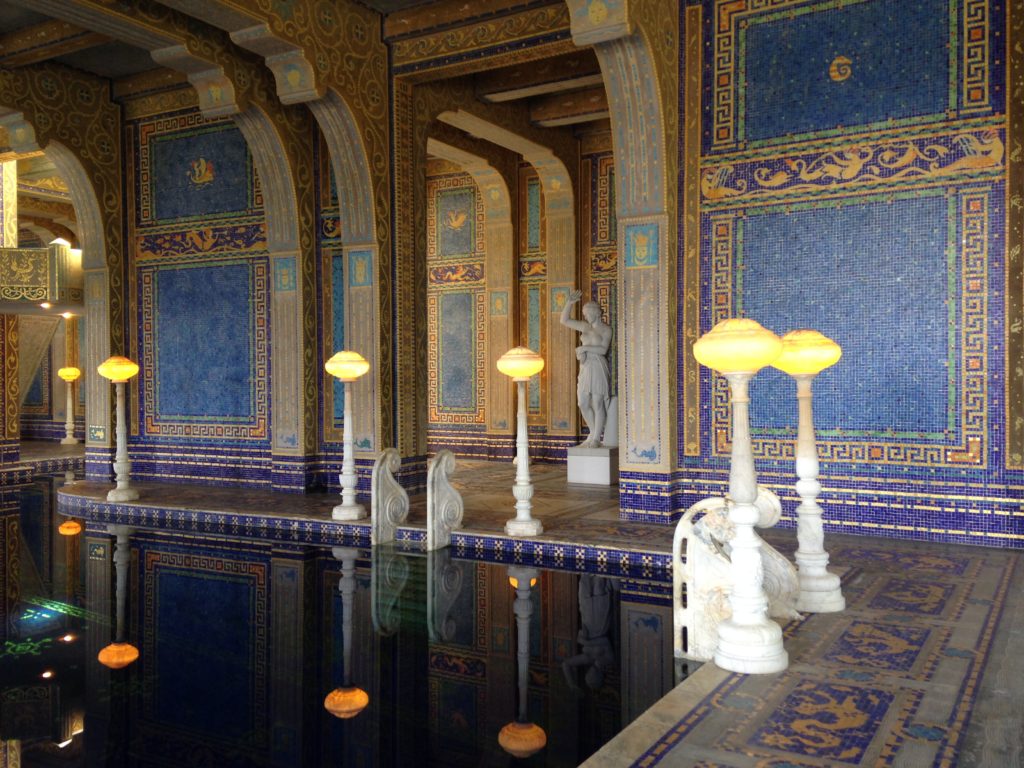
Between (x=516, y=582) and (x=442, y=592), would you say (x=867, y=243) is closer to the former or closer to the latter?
(x=516, y=582)

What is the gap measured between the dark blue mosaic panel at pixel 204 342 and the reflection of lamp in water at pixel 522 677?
511 centimetres

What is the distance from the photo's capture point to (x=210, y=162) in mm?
10070

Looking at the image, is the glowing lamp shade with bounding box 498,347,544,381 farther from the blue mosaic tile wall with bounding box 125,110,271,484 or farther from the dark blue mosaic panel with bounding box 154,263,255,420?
the dark blue mosaic panel with bounding box 154,263,255,420

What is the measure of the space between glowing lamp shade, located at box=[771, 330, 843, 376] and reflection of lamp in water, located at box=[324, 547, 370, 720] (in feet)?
8.34

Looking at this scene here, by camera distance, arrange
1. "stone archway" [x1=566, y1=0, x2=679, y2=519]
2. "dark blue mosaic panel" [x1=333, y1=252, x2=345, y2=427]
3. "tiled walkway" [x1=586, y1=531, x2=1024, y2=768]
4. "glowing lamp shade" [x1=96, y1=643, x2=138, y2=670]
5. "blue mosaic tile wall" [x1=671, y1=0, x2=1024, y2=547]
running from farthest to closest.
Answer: "dark blue mosaic panel" [x1=333, y1=252, x2=345, y2=427], "stone archway" [x1=566, y1=0, x2=679, y2=519], "blue mosaic tile wall" [x1=671, y1=0, x2=1024, y2=547], "glowing lamp shade" [x1=96, y1=643, x2=138, y2=670], "tiled walkway" [x1=586, y1=531, x2=1024, y2=768]

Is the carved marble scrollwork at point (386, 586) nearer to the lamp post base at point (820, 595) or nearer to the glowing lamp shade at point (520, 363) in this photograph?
the glowing lamp shade at point (520, 363)

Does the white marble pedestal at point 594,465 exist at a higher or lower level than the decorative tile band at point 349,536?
higher

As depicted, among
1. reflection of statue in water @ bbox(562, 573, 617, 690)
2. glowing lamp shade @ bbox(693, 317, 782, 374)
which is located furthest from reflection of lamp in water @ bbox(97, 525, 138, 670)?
glowing lamp shade @ bbox(693, 317, 782, 374)

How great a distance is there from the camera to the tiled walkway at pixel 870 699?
2850 mm

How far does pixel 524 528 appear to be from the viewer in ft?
21.4

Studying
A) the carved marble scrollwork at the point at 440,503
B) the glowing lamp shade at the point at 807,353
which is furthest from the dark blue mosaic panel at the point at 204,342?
the glowing lamp shade at the point at 807,353

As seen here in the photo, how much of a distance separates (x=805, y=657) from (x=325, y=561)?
11.7 feet

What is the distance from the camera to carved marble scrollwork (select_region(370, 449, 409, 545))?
21.9ft

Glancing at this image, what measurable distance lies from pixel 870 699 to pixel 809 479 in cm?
145
